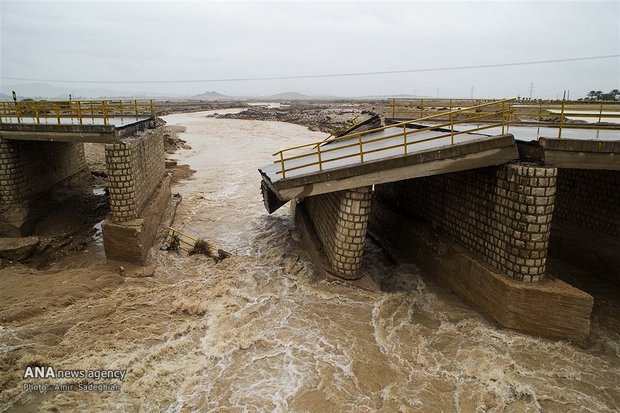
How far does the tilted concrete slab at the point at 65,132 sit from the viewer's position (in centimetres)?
1221

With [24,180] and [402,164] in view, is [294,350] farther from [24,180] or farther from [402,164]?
[24,180]

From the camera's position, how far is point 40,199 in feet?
49.3

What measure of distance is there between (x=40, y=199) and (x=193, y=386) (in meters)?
11.5

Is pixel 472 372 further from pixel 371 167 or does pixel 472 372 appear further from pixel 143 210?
pixel 143 210

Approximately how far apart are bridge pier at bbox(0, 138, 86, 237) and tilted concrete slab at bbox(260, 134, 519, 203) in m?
9.26

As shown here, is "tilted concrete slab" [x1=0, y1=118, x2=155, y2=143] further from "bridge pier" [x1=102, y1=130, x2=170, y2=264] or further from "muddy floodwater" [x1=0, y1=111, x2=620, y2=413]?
"muddy floodwater" [x1=0, y1=111, x2=620, y2=413]

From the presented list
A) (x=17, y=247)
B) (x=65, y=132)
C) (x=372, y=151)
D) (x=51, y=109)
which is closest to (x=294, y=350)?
(x=372, y=151)

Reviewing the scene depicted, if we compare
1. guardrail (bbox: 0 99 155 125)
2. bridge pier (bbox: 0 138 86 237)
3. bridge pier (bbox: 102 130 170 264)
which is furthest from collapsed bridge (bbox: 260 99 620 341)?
bridge pier (bbox: 0 138 86 237)

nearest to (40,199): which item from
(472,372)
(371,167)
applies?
(371,167)

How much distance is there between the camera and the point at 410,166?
9.83m

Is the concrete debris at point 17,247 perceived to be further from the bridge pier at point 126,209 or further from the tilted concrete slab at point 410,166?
the tilted concrete slab at point 410,166

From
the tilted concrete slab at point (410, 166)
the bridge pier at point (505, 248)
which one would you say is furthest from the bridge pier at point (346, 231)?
the bridge pier at point (505, 248)

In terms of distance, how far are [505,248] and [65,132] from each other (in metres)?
12.8

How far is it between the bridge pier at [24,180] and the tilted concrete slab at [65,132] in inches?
21.8
